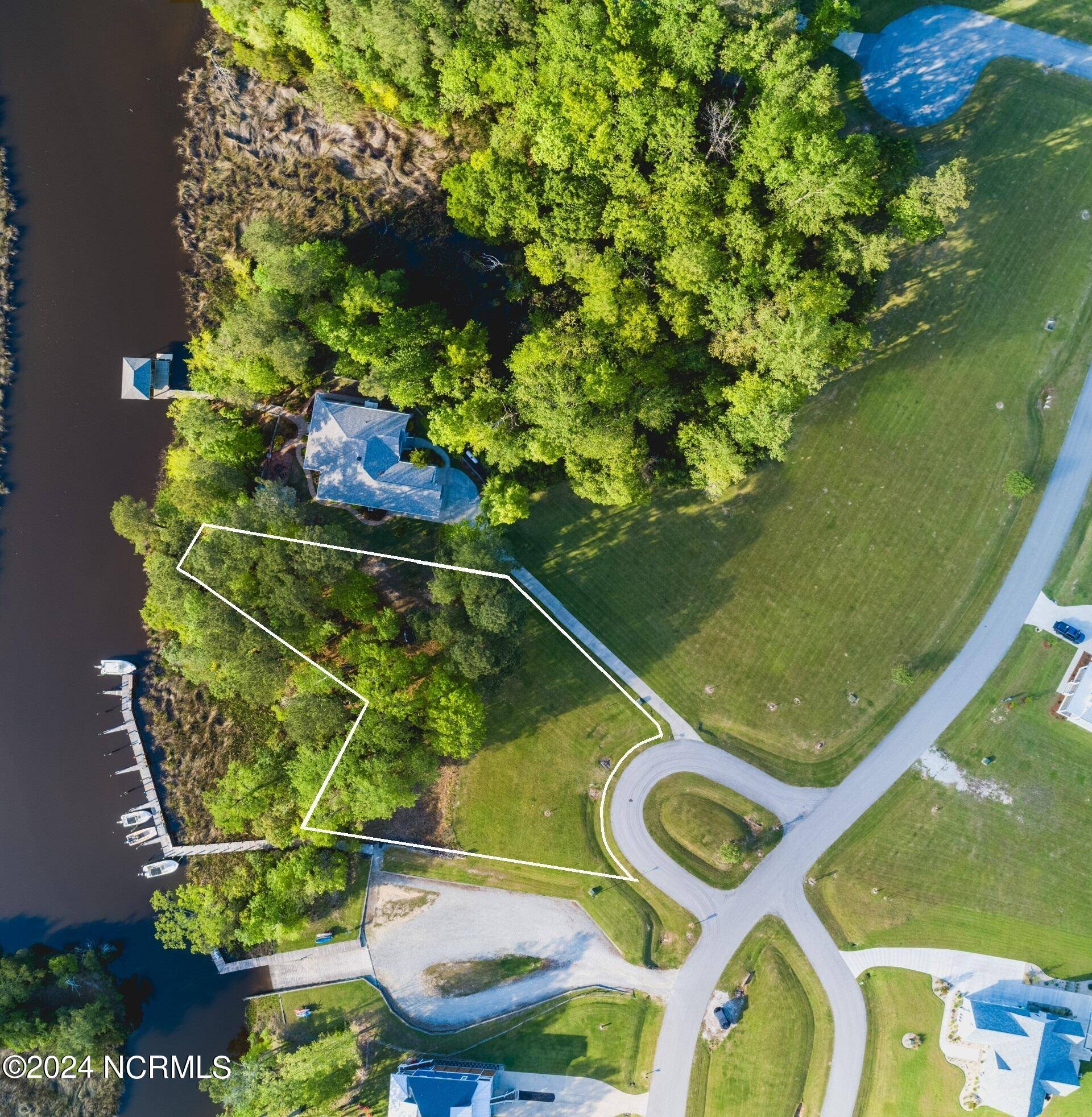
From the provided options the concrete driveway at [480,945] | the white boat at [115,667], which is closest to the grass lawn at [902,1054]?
the concrete driveway at [480,945]

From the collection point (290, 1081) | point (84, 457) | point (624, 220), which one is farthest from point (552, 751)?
point (84, 457)

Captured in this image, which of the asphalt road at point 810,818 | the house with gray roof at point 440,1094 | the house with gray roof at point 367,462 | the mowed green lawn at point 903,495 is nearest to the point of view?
the house with gray roof at point 440,1094

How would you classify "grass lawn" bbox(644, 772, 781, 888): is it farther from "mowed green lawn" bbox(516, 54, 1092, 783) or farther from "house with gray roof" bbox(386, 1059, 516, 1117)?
"house with gray roof" bbox(386, 1059, 516, 1117)

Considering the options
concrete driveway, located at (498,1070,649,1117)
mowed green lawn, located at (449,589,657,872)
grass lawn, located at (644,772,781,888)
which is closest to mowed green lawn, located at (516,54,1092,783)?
grass lawn, located at (644,772,781,888)

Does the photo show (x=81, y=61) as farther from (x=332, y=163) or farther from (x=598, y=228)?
(x=598, y=228)

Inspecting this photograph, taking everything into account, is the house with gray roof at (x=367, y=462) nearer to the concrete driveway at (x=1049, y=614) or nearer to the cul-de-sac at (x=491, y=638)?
the cul-de-sac at (x=491, y=638)

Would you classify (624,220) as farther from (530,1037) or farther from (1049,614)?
(530,1037)
